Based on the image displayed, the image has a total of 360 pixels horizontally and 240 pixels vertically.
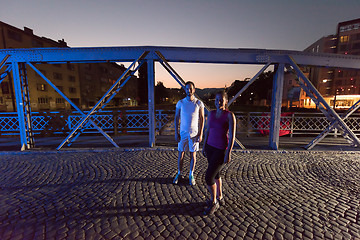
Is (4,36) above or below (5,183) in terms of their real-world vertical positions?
above

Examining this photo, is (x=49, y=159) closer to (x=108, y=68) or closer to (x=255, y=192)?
(x=255, y=192)

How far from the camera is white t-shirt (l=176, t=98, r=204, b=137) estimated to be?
3.50 meters

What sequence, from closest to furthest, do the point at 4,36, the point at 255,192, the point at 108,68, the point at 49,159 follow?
the point at 255,192 < the point at 49,159 < the point at 4,36 < the point at 108,68

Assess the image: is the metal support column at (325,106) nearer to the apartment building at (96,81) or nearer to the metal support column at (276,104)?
the metal support column at (276,104)

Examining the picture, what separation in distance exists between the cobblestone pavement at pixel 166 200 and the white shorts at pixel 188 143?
2.73 feet

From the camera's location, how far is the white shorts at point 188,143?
356cm

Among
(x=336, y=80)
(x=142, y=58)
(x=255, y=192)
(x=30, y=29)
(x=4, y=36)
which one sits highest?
(x=30, y=29)

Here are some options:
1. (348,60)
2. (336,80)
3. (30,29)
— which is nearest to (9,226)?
(348,60)

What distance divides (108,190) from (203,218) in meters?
2.05

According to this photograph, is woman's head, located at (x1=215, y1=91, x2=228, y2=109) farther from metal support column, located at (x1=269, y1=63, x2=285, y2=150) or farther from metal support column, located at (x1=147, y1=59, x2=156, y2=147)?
metal support column, located at (x1=269, y1=63, x2=285, y2=150)

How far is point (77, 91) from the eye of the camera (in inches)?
1731

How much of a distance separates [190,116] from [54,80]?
4529 centimetres

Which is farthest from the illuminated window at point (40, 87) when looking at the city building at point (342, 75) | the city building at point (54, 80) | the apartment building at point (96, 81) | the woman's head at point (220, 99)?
the city building at point (342, 75)

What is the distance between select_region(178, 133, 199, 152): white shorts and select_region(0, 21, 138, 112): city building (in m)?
24.1
